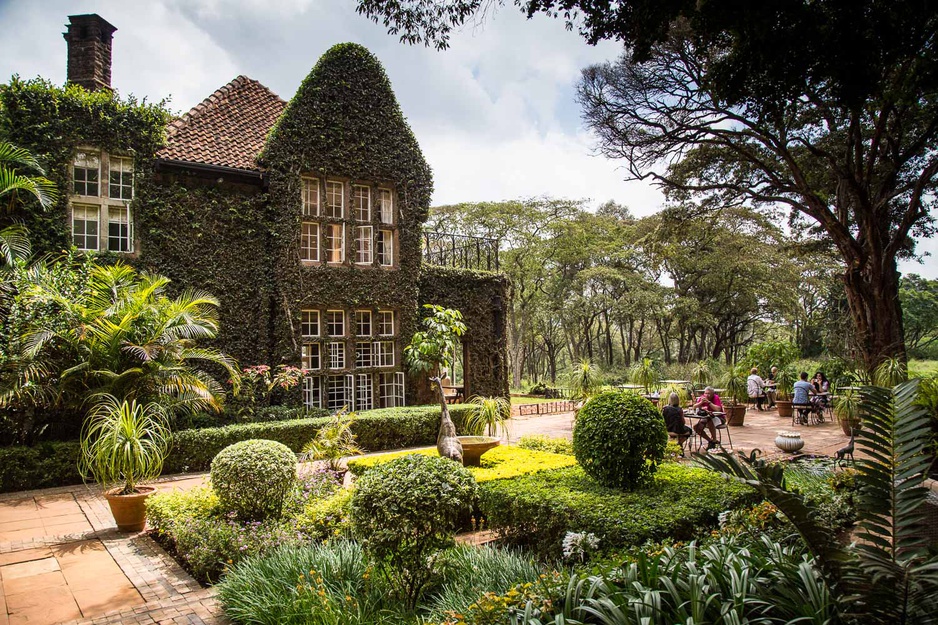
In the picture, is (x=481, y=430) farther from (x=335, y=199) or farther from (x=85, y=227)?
(x=85, y=227)

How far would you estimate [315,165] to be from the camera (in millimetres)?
13195

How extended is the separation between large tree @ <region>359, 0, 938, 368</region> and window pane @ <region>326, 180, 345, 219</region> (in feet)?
21.6

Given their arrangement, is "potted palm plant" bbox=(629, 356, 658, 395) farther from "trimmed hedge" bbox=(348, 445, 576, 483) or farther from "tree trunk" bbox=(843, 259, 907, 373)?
"trimmed hedge" bbox=(348, 445, 576, 483)

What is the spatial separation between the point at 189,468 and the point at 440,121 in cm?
867

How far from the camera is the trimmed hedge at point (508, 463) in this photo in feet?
25.1

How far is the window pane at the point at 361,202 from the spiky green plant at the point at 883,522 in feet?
39.9

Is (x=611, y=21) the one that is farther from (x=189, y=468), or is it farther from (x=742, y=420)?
(x=742, y=420)

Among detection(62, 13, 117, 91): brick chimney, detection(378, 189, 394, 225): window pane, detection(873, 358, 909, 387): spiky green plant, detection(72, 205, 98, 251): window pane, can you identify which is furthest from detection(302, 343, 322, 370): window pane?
detection(873, 358, 909, 387): spiky green plant

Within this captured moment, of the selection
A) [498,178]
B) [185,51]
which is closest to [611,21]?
[185,51]

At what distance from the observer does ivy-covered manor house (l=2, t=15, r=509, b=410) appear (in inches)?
432

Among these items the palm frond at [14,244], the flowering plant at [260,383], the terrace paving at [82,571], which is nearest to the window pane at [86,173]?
the palm frond at [14,244]

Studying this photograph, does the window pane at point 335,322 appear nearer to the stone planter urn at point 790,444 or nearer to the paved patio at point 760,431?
the paved patio at point 760,431

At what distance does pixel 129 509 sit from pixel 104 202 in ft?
22.7

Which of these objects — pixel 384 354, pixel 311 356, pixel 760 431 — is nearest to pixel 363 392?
pixel 384 354
